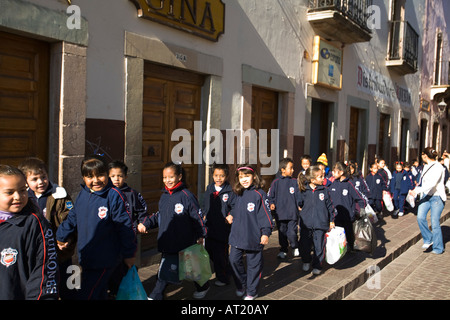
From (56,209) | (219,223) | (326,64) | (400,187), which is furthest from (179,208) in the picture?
(400,187)

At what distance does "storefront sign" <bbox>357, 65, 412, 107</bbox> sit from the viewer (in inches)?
473

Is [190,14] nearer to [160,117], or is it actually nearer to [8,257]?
[160,117]

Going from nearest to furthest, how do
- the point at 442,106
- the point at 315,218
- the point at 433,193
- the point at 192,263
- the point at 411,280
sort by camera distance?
1. the point at 192,263
2. the point at 315,218
3. the point at 411,280
4. the point at 433,193
5. the point at 442,106

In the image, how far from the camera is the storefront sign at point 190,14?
17.0 ft

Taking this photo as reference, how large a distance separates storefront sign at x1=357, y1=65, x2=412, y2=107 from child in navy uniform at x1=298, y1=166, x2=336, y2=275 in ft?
24.4

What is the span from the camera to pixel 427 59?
61.9ft

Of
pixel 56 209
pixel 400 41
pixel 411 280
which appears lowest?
pixel 411 280

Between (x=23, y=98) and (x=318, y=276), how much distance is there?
4.09m

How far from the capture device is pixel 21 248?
2281mm

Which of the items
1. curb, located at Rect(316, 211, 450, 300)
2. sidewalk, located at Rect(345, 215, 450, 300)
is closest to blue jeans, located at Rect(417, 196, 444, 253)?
sidewalk, located at Rect(345, 215, 450, 300)

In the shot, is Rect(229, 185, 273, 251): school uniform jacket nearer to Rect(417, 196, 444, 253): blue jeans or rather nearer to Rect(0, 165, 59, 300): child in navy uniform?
Rect(0, 165, 59, 300): child in navy uniform

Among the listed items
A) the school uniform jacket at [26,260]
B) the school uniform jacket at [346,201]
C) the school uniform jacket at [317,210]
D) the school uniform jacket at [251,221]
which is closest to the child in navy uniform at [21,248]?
the school uniform jacket at [26,260]

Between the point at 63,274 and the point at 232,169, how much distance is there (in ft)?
12.8
